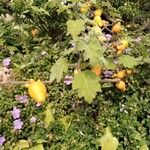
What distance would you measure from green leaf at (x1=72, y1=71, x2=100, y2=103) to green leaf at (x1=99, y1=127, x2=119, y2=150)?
0.32 m

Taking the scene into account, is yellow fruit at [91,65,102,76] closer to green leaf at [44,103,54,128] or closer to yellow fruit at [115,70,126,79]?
yellow fruit at [115,70,126,79]

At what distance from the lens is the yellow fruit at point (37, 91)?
3494 millimetres

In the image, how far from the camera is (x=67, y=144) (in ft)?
11.4

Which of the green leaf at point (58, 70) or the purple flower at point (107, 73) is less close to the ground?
the green leaf at point (58, 70)

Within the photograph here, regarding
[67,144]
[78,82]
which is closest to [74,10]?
[78,82]

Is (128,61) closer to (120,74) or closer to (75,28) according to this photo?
Result: (120,74)

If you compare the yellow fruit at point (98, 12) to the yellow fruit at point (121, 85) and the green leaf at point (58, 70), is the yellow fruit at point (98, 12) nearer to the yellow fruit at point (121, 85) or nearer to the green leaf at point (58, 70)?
the yellow fruit at point (121, 85)

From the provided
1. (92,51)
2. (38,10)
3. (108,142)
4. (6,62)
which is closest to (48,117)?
(108,142)

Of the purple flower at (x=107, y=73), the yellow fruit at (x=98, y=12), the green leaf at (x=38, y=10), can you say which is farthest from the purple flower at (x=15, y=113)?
the yellow fruit at (x=98, y=12)

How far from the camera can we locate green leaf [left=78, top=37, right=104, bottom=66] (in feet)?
11.3

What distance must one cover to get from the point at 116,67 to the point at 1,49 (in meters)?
1.13

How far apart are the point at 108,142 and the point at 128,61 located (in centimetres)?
75

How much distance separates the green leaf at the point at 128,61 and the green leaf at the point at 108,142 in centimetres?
63

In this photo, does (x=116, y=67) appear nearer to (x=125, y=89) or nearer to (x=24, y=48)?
(x=125, y=89)
